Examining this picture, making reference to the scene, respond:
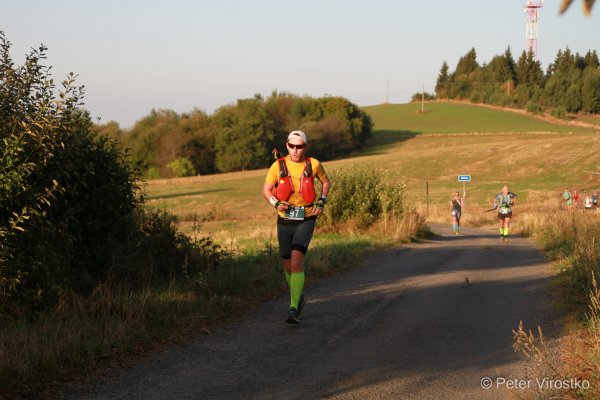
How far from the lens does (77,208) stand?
8.11 meters

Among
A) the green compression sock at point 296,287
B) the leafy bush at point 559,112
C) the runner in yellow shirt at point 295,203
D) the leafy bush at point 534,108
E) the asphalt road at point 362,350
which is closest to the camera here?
the asphalt road at point 362,350

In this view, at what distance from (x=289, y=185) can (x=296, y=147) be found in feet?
1.42

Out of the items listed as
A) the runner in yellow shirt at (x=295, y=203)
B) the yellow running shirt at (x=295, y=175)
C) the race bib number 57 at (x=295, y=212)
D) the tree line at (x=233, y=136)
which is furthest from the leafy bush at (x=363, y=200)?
the tree line at (x=233, y=136)

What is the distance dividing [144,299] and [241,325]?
1.05m

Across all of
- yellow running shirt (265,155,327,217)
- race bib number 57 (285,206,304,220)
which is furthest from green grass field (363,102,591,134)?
race bib number 57 (285,206,304,220)

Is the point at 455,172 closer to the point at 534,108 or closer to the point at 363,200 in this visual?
the point at 363,200

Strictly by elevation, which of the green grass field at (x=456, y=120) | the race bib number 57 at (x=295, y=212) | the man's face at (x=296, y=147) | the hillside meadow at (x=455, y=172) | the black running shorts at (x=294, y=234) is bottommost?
the hillside meadow at (x=455, y=172)

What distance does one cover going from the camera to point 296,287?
26.0 feet

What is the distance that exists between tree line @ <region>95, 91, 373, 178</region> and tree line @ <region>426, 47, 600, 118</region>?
37.5 m

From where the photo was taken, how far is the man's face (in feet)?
26.2

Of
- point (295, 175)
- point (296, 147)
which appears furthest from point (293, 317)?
point (296, 147)

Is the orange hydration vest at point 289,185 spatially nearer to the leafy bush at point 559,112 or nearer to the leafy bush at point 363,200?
the leafy bush at point 363,200

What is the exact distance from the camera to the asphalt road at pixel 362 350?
17.3 ft

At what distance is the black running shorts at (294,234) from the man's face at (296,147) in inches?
28.3
